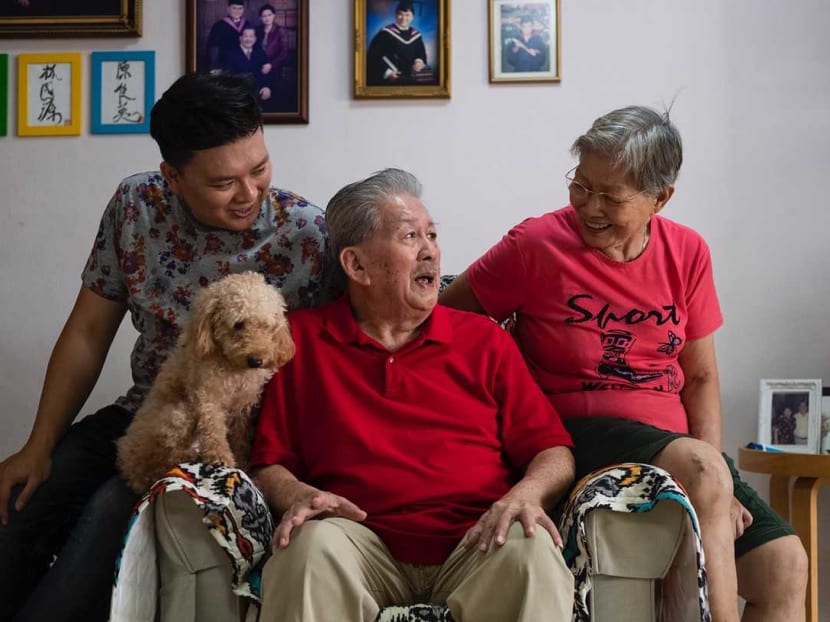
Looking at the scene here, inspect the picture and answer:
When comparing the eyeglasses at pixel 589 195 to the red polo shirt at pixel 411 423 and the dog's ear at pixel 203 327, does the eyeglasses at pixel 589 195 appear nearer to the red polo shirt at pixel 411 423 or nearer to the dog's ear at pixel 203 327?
the red polo shirt at pixel 411 423

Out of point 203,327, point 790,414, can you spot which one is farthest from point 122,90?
point 790,414

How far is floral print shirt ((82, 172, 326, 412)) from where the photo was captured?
6.19ft

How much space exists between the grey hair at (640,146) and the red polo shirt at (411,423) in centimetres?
42

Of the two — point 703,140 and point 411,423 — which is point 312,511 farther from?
point 703,140

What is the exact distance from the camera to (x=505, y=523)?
1.44m

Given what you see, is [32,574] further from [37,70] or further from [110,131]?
[37,70]

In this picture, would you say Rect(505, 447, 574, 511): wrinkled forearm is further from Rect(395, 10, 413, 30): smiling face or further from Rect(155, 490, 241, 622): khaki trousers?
Rect(395, 10, 413, 30): smiling face

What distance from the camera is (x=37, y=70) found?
267cm

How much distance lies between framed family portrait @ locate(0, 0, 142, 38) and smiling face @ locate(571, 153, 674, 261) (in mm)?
1464

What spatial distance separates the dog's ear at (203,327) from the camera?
1595 millimetres

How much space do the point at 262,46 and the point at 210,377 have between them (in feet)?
4.34

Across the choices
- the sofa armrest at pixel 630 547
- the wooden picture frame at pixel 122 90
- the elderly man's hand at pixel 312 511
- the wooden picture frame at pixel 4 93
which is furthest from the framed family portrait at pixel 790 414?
the wooden picture frame at pixel 4 93

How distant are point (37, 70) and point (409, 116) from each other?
1099 millimetres

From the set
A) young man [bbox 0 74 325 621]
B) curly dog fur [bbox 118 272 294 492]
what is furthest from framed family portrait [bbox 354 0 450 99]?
curly dog fur [bbox 118 272 294 492]
